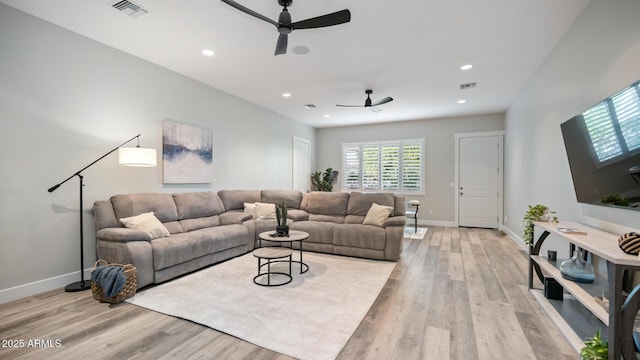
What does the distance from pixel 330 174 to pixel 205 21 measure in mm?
5832

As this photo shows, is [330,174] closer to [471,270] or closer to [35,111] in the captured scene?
[471,270]

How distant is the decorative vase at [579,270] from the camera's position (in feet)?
7.23

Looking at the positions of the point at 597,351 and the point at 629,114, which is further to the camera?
the point at 629,114

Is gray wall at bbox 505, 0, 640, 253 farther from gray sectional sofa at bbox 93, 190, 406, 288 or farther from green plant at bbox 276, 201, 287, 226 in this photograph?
green plant at bbox 276, 201, 287, 226

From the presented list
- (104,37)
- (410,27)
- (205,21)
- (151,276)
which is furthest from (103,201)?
(410,27)

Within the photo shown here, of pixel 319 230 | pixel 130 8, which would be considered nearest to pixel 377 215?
pixel 319 230

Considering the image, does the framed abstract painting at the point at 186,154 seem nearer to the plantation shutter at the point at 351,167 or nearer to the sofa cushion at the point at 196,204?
the sofa cushion at the point at 196,204

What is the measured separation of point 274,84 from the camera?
475cm

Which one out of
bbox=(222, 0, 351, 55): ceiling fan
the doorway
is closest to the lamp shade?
bbox=(222, 0, 351, 55): ceiling fan

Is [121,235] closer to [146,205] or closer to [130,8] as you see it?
[146,205]

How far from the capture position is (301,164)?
787 cm

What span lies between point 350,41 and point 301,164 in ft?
16.0

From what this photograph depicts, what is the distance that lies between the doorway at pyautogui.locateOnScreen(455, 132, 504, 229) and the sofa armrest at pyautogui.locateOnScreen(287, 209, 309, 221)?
13.7 ft

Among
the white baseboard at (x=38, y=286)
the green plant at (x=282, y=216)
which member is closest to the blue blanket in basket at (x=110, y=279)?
the white baseboard at (x=38, y=286)
